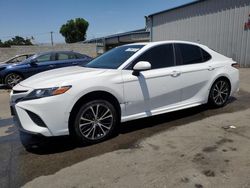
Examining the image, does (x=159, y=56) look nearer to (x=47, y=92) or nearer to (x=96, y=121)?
(x=96, y=121)

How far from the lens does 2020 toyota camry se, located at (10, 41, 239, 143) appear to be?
383 centimetres

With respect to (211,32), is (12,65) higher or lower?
lower

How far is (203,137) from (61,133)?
224 cm

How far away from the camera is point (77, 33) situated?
7419 centimetres

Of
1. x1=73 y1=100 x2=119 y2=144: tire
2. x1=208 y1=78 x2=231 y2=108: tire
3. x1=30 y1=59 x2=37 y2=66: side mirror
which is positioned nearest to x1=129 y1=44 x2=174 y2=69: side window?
x1=73 y1=100 x2=119 y2=144: tire

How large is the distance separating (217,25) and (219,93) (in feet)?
36.7

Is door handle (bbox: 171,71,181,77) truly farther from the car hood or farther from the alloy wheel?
the alloy wheel

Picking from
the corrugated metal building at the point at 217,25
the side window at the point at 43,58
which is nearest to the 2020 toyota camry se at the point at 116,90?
the side window at the point at 43,58

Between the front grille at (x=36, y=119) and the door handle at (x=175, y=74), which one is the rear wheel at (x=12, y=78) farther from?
the door handle at (x=175, y=74)

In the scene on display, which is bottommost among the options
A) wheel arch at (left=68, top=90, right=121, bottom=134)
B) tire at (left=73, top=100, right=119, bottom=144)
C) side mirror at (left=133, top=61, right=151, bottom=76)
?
tire at (left=73, top=100, right=119, bottom=144)

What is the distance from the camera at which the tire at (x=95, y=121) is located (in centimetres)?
404


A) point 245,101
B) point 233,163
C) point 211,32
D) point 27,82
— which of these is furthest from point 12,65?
point 211,32

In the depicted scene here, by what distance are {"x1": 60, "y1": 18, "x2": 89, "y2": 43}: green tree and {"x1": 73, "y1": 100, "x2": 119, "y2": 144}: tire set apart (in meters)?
72.7

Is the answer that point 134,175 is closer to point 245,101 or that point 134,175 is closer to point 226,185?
point 226,185
